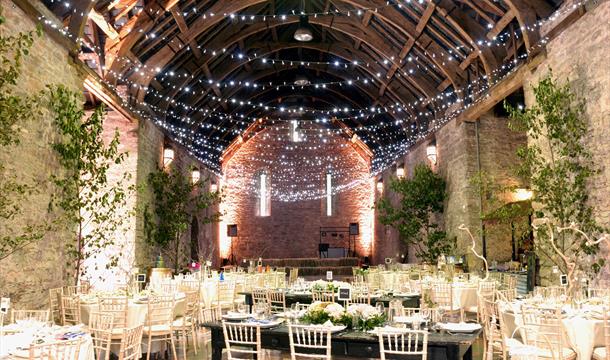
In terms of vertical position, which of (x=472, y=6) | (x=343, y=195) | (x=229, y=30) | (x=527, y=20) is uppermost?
(x=229, y=30)

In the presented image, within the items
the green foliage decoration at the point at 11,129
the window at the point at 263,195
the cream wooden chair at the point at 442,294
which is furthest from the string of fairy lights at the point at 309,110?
the cream wooden chair at the point at 442,294

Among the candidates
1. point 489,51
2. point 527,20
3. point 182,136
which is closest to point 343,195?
point 182,136

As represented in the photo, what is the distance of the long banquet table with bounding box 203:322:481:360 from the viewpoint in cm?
390

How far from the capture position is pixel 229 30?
12398mm

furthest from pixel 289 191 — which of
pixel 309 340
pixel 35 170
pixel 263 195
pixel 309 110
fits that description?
pixel 309 340

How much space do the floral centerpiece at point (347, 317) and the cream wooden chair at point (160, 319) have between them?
205cm

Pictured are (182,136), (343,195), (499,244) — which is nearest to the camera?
(499,244)

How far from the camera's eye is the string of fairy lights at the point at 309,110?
10.5 meters

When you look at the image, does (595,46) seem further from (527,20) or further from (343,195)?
(343,195)

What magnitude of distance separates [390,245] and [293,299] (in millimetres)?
10562

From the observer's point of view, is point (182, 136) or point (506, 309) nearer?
point (506, 309)

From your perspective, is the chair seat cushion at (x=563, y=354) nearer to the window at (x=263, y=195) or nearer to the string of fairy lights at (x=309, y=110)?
the string of fairy lights at (x=309, y=110)

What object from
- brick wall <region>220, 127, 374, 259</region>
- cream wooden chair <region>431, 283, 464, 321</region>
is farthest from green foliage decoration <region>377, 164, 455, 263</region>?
brick wall <region>220, 127, 374, 259</region>

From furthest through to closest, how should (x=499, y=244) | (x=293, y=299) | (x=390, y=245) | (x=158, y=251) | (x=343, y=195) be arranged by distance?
(x=343, y=195) → (x=390, y=245) → (x=158, y=251) → (x=499, y=244) → (x=293, y=299)
